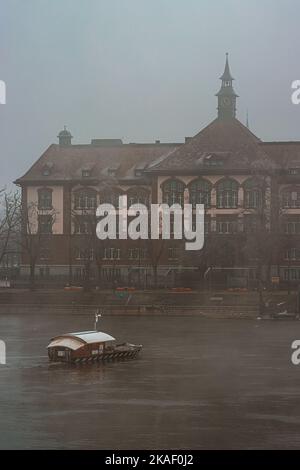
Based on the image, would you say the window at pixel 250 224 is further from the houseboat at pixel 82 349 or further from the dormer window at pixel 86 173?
the houseboat at pixel 82 349

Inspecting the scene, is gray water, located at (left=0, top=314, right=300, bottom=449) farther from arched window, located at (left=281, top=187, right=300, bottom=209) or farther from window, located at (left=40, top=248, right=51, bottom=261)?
window, located at (left=40, top=248, right=51, bottom=261)

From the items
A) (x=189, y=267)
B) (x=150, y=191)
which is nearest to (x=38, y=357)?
(x=189, y=267)

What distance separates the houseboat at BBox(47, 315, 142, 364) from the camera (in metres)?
35.4

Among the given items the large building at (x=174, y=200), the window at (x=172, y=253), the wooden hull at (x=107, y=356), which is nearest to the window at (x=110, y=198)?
the large building at (x=174, y=200)

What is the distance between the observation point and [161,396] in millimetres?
27938

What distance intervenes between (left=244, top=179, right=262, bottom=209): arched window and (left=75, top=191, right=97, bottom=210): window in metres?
13.9

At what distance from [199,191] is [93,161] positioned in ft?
41.7

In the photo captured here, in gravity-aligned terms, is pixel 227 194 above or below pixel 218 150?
below

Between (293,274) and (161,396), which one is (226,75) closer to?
(293,274)

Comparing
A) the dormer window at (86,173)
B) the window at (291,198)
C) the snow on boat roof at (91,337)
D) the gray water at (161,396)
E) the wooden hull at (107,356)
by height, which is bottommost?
the gray water at (161,396)

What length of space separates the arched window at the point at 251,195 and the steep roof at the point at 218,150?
5.82ft

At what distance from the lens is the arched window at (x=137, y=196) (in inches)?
3265

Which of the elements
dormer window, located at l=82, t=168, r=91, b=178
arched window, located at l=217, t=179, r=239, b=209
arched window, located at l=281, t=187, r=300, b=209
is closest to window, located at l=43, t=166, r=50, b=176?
dormer window, located at l=82, t=168, r=91, b=178

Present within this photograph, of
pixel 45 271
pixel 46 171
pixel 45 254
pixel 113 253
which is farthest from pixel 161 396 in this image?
pixel 46 171
